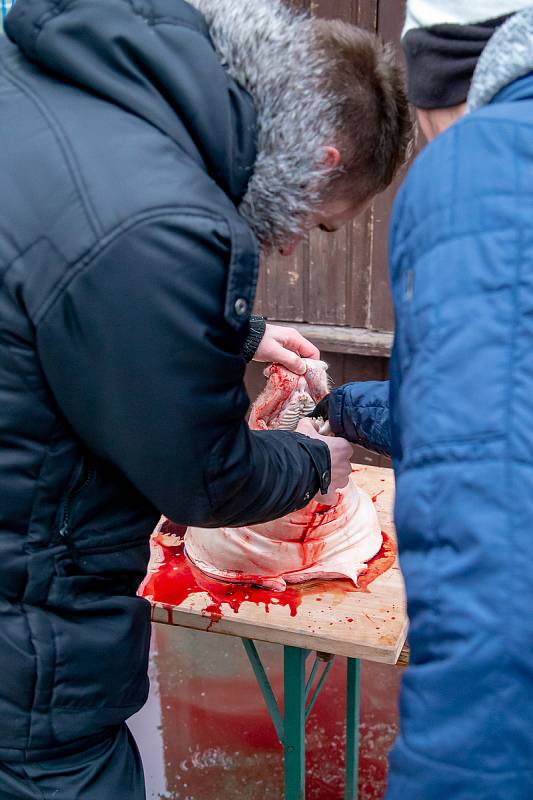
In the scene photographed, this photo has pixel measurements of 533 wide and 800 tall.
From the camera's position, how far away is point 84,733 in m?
1.55

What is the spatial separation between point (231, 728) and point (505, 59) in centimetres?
329

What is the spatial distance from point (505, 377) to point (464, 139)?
0.94ft

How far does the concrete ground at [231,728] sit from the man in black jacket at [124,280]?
1.79 m

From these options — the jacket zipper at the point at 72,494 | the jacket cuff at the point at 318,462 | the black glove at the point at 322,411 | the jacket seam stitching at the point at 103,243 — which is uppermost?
the jacket seam stitching at the point at 103,243

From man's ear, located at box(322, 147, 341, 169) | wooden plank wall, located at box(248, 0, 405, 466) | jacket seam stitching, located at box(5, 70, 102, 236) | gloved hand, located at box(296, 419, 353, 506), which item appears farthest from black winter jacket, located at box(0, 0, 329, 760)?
wooden plank wall, located at box(248, 0, 405, 466)

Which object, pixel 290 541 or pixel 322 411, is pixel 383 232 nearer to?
pixel 322 411

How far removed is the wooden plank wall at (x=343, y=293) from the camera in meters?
4.25

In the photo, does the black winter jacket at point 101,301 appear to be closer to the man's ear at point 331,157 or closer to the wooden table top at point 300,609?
the man's ear at point 331,157

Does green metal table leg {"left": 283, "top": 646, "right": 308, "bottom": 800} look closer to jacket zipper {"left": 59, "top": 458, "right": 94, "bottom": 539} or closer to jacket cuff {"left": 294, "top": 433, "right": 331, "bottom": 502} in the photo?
jacket cuff {"left": 294, "top": 433, "right": 331, "bottom": 502}

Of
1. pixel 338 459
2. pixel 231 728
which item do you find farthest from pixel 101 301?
pixel 231 728

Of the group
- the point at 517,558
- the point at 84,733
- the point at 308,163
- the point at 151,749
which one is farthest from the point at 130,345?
the point at 151,749

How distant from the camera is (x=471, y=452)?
823 millimetres

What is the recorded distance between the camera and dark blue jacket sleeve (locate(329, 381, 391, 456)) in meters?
2.25

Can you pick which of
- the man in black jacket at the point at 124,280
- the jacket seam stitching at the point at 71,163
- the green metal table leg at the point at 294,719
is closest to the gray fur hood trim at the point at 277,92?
the man in black jacket at the point at 124,280
